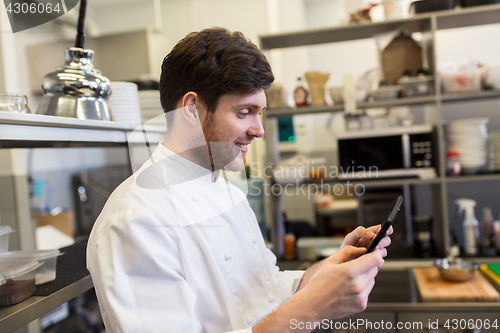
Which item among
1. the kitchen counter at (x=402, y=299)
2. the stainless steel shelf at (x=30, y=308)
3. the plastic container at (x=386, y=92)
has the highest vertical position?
the plastic container at (x=386, y=92)

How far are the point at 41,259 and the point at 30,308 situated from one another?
4.7 inches

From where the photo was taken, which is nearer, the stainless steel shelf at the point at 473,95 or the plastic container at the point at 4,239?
the plastic container at the point at 4,239

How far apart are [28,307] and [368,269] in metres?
0.60

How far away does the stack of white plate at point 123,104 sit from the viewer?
109 centimetres

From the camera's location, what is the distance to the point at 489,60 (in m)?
2.37

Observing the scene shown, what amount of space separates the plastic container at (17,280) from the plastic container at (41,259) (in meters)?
0.02

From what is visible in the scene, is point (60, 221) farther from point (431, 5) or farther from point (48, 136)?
point (431, 5)

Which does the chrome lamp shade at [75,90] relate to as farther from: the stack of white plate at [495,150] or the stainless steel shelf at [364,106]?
the stack of white plate at [495,150]

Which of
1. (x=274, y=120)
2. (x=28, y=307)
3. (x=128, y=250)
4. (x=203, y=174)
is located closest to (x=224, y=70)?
(x=203, y=174)

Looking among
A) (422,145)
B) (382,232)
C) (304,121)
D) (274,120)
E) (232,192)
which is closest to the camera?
(382,232)

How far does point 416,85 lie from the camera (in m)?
1.79

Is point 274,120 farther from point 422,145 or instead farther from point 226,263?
point 226,263

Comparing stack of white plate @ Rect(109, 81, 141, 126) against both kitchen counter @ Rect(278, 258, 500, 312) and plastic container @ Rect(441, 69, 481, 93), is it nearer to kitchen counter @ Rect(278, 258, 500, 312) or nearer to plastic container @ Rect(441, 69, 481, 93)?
kitchen counter @ Rect(278, 258, 500, 312)
